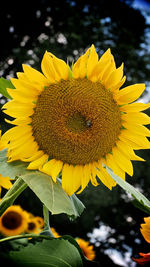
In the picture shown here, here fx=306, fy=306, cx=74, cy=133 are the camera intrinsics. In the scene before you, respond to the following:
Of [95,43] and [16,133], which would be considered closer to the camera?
[16,133]

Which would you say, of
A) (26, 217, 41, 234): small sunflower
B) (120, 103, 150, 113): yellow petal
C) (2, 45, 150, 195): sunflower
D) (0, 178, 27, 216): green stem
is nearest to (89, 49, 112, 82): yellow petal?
(2, 45, 150, 195): sunflower

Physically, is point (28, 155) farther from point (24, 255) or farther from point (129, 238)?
point (129, 238)

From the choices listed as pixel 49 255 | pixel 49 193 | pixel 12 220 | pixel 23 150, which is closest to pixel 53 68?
pixel 23 150

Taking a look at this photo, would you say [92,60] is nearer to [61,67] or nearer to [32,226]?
[61,67]

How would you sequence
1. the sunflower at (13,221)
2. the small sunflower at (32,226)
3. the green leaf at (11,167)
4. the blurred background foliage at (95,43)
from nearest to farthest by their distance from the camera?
the green leaf at (11,167), the sunflower at (13,221), the small sunflower at (32,226), the blurred background foliage at (95,43)

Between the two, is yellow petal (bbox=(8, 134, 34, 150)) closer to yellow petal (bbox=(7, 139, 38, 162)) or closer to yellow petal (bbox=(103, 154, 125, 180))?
yellow petal (bbox=(7, 139, 38, 162))

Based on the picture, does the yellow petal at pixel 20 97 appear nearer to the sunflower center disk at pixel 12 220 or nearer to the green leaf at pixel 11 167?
the green leaf at pixel 11 167

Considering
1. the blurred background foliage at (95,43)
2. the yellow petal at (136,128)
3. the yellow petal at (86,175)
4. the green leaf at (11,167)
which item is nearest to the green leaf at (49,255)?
the green leaf at (11,167)
